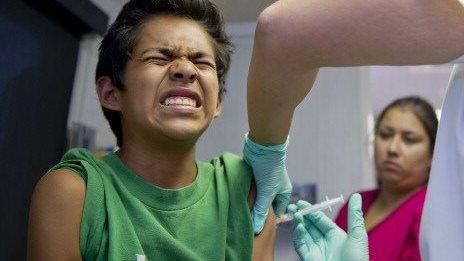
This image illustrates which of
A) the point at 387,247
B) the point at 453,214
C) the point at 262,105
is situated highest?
the point at 262,105

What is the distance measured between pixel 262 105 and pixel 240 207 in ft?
0.93

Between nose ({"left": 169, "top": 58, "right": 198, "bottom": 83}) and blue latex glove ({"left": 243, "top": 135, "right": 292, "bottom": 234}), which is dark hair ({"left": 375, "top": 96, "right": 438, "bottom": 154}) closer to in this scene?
blue latex glove ({"left": 243, "top": 135, "right": 292, "bottom": 234})

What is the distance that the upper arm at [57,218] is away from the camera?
767 millimetres

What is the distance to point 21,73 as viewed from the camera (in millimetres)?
1726

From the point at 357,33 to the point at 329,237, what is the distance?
52cm

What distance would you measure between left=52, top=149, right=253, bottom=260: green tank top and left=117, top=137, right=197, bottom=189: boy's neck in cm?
4

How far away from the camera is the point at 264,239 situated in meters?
1.00

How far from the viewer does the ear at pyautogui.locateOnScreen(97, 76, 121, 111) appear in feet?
3.24

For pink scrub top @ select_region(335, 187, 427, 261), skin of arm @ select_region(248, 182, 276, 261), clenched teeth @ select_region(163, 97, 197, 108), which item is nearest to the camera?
clenched teeth @ select_region(163, 97, 197, 108)

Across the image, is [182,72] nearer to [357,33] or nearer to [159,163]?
[159,163]

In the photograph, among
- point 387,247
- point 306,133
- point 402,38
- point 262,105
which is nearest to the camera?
point 402,38

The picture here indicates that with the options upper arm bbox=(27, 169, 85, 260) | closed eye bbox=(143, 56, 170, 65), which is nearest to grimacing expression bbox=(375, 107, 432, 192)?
closed eye bbox=(143, 56, 170, 65)

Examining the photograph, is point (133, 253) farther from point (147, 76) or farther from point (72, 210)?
A: point (147, 76)

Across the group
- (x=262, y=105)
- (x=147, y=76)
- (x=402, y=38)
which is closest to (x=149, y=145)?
(x=147, y=76)
